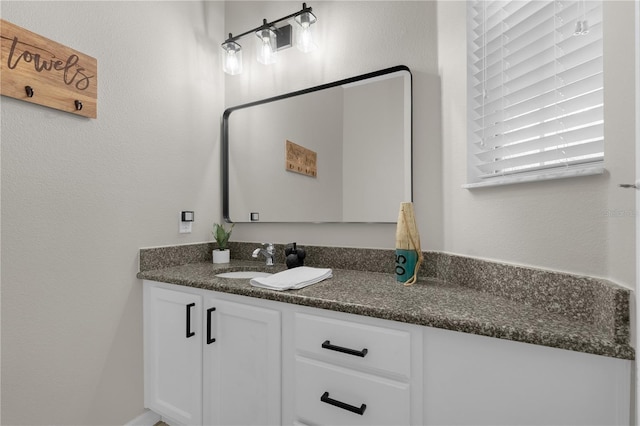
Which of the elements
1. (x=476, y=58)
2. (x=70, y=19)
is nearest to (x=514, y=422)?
(x=476, y=58)

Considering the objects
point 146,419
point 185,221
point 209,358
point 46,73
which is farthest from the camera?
point 185,221

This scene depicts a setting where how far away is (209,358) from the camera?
1360mm

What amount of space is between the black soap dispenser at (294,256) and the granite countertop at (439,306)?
0.25 m

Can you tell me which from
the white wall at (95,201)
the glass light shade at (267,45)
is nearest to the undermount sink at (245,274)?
the white wall at (95,201)

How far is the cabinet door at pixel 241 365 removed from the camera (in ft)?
3.84

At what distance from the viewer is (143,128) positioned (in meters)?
1.62

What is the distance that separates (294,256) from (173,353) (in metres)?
0.75

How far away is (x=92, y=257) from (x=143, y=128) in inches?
27.5

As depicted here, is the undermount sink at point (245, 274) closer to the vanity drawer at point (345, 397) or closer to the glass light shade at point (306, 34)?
the vanity drawer at point (345, 397)

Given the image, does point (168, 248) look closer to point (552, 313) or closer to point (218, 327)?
point (218, 327)

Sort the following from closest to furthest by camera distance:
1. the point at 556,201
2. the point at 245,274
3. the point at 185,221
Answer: the point at 556,201 → the point at 245,274 → the point at 185,221

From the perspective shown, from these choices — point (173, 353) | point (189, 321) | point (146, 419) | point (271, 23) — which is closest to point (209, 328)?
point (189, 321)

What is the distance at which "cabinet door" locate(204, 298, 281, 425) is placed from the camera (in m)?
1.17

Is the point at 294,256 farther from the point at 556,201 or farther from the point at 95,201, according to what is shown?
the point at 556,201
